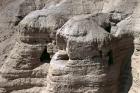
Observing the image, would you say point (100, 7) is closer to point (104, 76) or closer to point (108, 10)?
point (108, 10)

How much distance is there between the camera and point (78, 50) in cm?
1145

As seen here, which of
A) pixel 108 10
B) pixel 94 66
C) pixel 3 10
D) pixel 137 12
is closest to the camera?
pixel 94 66

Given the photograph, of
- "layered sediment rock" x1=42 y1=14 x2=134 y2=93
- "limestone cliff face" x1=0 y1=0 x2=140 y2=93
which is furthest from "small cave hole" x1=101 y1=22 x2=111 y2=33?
"layered sediment rock" x1=42 y1=14 x2=134 y2=93

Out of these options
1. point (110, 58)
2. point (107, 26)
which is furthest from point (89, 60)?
point (107, 26)

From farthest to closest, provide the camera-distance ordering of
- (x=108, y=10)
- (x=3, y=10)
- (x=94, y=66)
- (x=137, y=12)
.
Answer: (x=3, y=10) < (x=108, y=10) < (x=137, y=12) < (x=94, y=66)

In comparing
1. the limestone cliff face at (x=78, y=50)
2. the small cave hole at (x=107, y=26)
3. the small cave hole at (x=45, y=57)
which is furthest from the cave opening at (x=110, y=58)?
the small cave hole at (x=45, y=57)

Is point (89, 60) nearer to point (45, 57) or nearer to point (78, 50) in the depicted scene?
point (78, 50)

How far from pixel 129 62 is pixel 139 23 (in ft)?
3.78

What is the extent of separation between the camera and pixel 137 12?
12.3 meters

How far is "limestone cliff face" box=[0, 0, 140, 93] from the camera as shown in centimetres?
1145

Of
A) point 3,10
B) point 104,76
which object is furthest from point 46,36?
point 3,10

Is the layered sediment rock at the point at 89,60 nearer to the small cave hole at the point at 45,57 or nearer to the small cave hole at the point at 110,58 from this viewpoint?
the small cave hole at the point at 110,58

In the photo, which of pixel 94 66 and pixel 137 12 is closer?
pixel 94 66

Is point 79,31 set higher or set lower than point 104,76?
higher
